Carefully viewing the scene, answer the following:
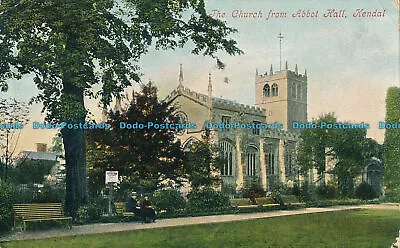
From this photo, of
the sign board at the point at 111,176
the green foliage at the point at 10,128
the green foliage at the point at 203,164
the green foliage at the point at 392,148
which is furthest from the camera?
the green foliage at the point at 392,148

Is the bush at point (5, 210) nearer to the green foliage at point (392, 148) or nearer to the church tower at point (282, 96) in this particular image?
the church tower at point (282, 96)

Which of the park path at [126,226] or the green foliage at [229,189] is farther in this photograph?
the green foliage at [229,189]

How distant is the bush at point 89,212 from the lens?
32.6 ft

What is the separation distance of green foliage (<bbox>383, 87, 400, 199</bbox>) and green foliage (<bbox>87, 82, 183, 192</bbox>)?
4123 mm

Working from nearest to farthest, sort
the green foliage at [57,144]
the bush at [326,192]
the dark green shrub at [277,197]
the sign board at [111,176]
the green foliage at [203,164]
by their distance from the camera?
the sign board at [111,176] → the green foliage at [203,164] → the green foliage at [57,144] → the dark green shrub at [277,197] → the bush at [326,192]

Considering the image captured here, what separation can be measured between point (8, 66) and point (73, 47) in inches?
52.7

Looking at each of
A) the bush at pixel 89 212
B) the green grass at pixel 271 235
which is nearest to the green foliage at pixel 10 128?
the bush at pixel 89 212

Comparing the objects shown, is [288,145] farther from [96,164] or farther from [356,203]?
[96,164]

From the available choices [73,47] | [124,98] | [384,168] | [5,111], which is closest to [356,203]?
[384,168]

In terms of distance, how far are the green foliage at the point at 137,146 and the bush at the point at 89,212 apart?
17.1 inches

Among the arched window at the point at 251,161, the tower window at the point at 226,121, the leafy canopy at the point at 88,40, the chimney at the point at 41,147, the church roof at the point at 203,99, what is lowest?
the arched window at the point at 251,161

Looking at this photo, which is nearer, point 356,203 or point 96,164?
point 96,164

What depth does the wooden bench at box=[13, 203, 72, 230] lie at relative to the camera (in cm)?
962

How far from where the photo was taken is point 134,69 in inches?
388
